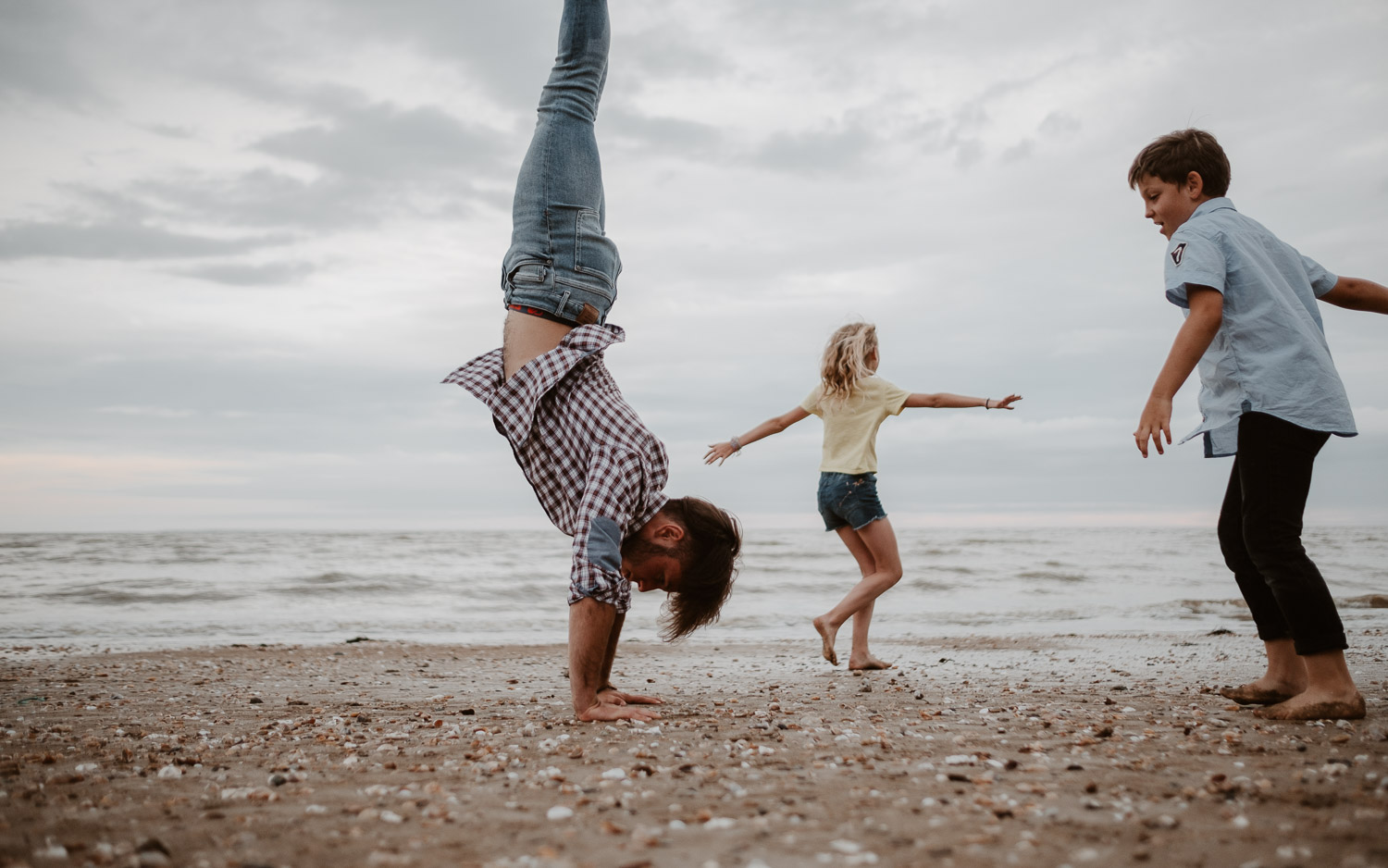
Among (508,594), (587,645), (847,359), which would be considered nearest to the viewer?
(587,645)

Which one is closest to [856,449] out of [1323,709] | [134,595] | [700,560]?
[700,560]

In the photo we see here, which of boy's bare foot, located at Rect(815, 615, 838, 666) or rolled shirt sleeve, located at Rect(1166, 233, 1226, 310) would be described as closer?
rolled shirt sleeve, located at Rect(1166, 233, 1226, 310)

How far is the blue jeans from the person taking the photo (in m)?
3.86

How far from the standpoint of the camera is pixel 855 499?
618cm

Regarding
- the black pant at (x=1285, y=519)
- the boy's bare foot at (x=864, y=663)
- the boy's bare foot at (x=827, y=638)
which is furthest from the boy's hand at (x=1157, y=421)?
the boy's bare foot at (x=864, y=663)

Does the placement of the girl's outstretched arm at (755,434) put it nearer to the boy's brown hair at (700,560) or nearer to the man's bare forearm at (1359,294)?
the boy's brown hair at (700,560)

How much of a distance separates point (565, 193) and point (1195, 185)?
2832mm

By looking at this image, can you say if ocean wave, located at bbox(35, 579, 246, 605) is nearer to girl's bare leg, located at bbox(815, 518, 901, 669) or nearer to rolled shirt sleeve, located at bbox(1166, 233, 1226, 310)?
girl's bare leg, located at bbox(815, 518, 901, 669)

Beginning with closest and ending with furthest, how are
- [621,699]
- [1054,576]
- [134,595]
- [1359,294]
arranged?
1. [1359,294]
2. [621,699]
3. [134,595]
4. [1054,576]

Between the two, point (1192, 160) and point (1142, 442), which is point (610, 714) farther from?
point (1192, 160)

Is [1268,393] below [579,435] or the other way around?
the other way around

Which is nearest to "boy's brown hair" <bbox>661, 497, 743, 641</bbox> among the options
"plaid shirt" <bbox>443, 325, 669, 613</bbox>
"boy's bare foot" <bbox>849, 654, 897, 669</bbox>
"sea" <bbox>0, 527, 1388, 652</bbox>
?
"plaid shirt" <bbox>443, 325, 669, 613</bbox>

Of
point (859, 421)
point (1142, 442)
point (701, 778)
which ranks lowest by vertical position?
point (701, 778)

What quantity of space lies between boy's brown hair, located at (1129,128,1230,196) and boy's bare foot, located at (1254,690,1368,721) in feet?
7.21
